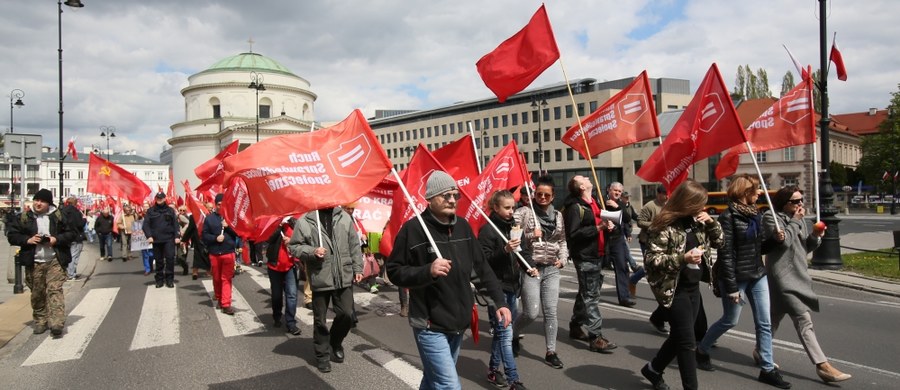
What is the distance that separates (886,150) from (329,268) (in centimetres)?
6705

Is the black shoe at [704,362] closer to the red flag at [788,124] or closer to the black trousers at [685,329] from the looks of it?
the black trousers at [685,329]

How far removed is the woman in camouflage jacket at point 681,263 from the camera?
441 cm

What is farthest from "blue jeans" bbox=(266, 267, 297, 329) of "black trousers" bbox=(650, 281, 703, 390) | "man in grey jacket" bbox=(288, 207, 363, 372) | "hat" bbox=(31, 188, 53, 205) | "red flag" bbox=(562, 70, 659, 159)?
"black trousers" bbox=(650, 281, 703, 390)

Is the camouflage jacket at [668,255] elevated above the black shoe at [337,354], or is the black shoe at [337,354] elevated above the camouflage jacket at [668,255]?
the camouflage jacket at [668,255]

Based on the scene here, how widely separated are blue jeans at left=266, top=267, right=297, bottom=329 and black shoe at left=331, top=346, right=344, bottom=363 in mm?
1557

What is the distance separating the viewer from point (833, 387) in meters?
4.93

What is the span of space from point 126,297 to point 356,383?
304 inches

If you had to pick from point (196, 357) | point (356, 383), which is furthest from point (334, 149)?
point (196, 357)

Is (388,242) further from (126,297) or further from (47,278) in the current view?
(126,297)

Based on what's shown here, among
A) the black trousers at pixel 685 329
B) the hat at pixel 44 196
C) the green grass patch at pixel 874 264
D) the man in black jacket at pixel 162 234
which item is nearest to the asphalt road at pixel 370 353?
the black trousers at pixel 685 329

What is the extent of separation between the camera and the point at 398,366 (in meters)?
5.86

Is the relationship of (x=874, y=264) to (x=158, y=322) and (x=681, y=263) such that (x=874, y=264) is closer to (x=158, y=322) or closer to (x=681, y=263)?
(x=681, y=263)

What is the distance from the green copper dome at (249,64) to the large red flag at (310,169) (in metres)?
83.8

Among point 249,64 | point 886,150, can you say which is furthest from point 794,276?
point 249,64
